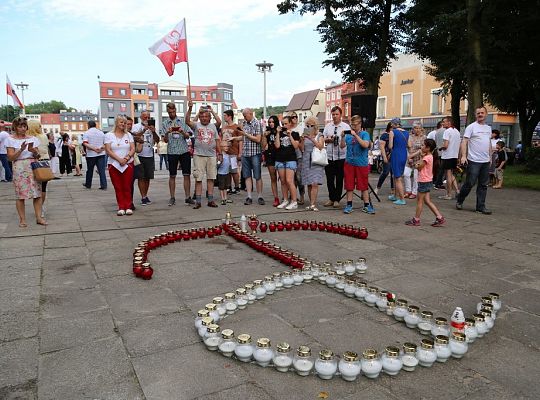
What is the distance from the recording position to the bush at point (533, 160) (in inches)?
639

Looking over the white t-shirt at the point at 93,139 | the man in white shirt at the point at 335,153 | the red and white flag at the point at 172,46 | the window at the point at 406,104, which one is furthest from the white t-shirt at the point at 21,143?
the window at the point at 406,104

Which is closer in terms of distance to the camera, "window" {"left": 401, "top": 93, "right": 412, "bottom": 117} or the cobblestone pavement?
the cobblestone pavement

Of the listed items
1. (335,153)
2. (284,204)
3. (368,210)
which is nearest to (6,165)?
(284,204)

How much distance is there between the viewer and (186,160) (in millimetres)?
8586

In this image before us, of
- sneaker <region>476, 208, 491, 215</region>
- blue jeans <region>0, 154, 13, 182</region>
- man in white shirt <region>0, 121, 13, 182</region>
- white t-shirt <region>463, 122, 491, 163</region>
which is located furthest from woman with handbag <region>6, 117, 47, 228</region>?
blue jeans <region>0, 154, 13, 182</region>

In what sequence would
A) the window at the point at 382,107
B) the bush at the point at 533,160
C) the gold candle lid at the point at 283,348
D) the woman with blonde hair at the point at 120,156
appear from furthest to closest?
the window at the point at 382,107 < the bush at the point at 533,160 < the woman with blonde hair at the point at 120,156 < the gold candle lid at the point at 283,348

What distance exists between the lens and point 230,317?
3.32 metres

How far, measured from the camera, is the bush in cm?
1622

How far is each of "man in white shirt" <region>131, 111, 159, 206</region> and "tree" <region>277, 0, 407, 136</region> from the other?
38.8 ft

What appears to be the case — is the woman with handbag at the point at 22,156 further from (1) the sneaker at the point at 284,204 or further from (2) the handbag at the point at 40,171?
(1) the sneaker at the point at 284,204

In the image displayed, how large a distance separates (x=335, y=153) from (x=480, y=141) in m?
2.63

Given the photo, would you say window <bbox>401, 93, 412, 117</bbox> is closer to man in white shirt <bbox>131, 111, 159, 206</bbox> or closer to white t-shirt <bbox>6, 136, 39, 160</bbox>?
man in white shirt <bbox>131, 111, 159, 206</bbox>

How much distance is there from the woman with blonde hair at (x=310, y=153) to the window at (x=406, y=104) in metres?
39.5

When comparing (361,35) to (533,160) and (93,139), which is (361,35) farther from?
(93,139)
